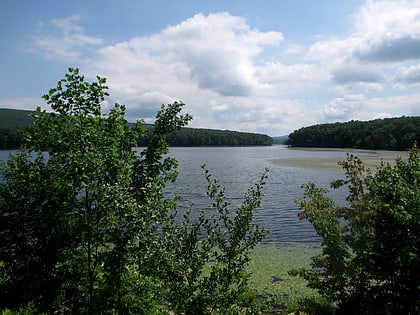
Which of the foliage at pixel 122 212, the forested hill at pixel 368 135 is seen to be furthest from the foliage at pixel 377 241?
the forested hill at pixel 368 135

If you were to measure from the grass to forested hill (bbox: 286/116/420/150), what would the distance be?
7440 cm

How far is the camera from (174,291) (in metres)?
5.84

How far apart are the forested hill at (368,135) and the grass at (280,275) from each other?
74.4 metres

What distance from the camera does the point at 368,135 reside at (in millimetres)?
123062

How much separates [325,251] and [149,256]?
563cm

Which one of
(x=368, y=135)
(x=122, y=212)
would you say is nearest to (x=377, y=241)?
(x=122, y=212)

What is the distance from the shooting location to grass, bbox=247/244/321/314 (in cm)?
1312

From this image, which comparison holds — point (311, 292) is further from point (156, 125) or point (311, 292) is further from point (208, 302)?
point (156, 125)

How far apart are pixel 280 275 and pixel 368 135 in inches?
4773

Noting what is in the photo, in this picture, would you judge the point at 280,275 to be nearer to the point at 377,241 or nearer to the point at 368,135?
the point at 377,241

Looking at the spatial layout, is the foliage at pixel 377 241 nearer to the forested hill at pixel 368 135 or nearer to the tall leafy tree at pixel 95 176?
the tall leafy tree at pixel 95 176

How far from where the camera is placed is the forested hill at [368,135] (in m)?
102

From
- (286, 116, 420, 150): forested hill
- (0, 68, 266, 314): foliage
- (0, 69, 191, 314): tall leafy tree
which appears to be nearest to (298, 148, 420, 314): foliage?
(0, 68, 266, 314): foliage

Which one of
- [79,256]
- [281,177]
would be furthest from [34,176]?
[281,177]
